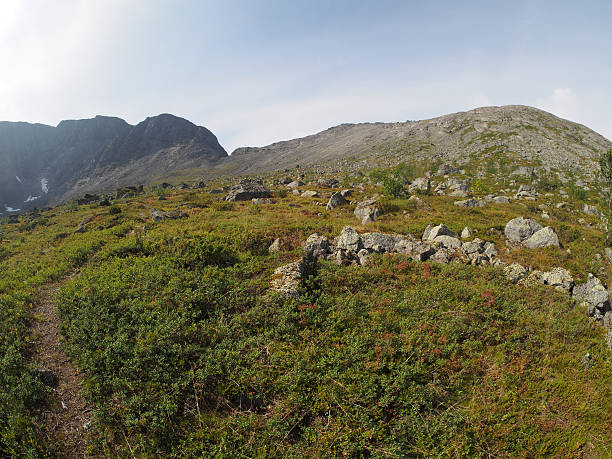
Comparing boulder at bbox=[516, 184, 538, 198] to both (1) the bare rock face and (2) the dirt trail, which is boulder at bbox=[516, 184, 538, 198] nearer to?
(1) the bare rock face

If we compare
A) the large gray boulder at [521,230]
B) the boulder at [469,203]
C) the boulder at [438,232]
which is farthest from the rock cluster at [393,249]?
the boulder at [469,203]

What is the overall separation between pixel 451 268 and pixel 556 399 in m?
7.36

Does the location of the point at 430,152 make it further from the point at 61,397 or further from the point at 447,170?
the point at 61,397

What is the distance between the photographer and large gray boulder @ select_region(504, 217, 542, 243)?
19312 millimetres

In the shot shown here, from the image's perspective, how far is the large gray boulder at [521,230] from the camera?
19312 mm

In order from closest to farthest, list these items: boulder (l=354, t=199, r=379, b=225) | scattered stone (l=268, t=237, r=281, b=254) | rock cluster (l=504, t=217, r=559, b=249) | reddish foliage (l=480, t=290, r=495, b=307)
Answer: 1. reddish foliage (l=480, t=290, r=495, b=307)
2. scattered stone (l=268, t=237, r=281, b=254)
3. rock cluster (l=504, t=217, r=559, b=249)
4. boulder (l=354, t=199, r=379, b=225)

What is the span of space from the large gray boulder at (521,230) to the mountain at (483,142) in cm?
6305

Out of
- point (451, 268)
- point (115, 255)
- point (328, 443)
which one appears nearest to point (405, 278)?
point (451, 268)

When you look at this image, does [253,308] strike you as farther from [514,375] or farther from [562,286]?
[562,286]

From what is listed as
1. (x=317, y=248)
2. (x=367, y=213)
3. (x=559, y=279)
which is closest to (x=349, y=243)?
(x=317, y=248)

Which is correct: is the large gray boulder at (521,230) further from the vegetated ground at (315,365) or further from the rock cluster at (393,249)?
the vegetated ground at (315,365)

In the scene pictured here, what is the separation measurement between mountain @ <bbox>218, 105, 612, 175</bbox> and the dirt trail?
296 ft

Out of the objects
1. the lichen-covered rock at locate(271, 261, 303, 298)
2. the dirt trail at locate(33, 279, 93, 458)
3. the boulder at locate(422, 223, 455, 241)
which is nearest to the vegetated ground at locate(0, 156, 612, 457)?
the dirt trail at locate(33, 279, 93, 458)

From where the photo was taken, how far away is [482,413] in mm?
6809
